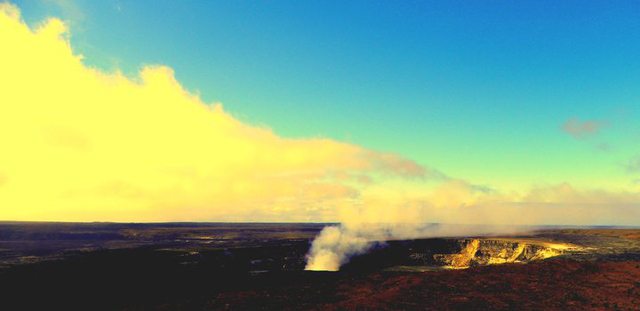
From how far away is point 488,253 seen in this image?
76125mm

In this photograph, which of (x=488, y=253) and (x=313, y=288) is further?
(x=488, y=253)

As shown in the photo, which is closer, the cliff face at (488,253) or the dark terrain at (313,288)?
the dark terrain at (313,288)

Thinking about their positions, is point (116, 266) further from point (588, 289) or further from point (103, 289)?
point (588, 289)

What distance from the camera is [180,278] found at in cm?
3856

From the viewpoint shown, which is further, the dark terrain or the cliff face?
the cliff face

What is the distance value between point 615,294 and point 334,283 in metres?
22.6

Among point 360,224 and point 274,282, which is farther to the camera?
point 360,224

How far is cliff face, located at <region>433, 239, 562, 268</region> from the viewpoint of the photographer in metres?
69.0

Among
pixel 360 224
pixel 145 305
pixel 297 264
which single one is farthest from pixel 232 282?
pixel 360 224

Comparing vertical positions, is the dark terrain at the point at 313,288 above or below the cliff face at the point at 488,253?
above

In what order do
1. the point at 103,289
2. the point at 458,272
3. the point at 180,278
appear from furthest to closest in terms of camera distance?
the point at 180,278 → the point at 458,272 → the point at 103,289

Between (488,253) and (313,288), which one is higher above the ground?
(313,288)

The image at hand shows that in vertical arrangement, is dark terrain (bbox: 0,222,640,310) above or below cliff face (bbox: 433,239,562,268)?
above

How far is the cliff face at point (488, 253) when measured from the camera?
6902cm
